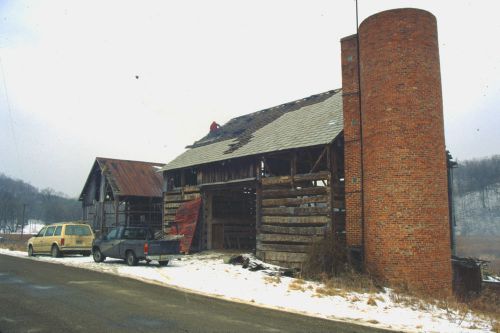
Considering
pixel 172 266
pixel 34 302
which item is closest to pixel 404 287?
pixel 172 266

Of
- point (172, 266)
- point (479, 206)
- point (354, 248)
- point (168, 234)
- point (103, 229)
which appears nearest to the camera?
point (354, 248)

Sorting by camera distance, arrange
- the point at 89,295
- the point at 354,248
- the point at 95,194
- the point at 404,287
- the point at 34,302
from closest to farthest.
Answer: the point at 34,302
the point at 89,295
the point at 404,287
the point at 354,248
the point at 95,194

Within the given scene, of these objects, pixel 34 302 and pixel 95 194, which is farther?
pixel 95 194

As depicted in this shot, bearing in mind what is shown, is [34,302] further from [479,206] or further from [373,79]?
[479,206]

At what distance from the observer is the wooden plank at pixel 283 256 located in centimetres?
1706

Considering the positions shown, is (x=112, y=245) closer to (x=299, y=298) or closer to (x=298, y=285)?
(x=298, y=285)

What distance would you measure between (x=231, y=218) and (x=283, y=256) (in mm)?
8009

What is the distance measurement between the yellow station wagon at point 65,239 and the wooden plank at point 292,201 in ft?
31.6

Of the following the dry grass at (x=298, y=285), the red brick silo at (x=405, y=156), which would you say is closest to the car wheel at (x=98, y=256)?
the dry grass at (x=298, y=285)

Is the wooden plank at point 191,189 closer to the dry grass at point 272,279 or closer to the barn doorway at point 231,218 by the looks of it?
the barn doorway at point 231,218

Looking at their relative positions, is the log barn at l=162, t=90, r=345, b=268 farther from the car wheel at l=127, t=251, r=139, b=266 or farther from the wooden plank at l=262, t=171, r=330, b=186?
the car wheel at l=127, t=251, r=139, b=266

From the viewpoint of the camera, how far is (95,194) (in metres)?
35.8

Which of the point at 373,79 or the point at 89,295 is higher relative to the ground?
the point at 373,79

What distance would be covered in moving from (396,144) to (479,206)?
12485 centimetres
